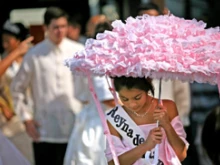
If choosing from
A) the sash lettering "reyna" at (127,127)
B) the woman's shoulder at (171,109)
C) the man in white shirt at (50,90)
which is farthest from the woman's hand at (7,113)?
the woman's shoulder at (171,109)

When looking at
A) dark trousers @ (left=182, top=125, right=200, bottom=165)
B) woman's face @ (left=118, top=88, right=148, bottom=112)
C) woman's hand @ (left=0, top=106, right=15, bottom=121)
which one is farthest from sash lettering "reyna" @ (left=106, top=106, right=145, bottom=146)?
woman's hand @ (left=0, top=106, right=15, bottom=121)

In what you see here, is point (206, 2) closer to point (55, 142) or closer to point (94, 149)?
point (55, 142)

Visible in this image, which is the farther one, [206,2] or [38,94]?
[206,2]

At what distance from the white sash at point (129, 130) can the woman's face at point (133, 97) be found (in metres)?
0.11

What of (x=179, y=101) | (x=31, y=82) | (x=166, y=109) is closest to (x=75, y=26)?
(x=31, y=82)

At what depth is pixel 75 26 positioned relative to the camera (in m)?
10.2

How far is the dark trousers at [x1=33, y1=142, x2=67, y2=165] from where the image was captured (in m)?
7.77

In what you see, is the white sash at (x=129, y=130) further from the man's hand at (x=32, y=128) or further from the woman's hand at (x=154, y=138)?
the man's hand at (x=32, y=128)

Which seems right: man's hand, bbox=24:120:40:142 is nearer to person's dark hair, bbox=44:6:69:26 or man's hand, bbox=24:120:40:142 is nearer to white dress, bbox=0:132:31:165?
person's dark hair, bbox=44:6:69:26

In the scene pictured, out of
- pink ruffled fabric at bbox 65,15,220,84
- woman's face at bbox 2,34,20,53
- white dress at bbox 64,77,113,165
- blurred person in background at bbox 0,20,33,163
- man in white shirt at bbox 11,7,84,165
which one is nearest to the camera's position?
pink ruffled fabric at bbox 65,15,220,84

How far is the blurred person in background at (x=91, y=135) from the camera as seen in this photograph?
6484 mm

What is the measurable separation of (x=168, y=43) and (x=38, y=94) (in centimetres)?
333

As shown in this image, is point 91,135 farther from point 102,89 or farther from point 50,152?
point 50,152

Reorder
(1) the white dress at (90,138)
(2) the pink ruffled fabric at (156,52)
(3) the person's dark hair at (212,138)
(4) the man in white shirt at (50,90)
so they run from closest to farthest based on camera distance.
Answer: (2) the pink ruffled fabric at (156,52) → (3) the person's dark hair at (212,138) → (1) the white dress at (90,138) → (4) the man in white shirt at (50,90)
